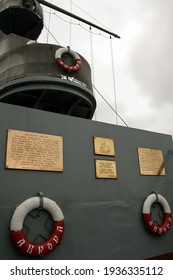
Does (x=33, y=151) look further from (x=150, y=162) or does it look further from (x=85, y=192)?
(x=150, y=162)

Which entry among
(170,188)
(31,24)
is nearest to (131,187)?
(170,188)

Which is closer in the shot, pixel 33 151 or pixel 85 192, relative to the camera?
pixel 33 151

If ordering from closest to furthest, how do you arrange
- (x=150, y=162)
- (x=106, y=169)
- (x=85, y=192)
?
(x=85, y=192), (x=106, y=169), (x=150, y=162)

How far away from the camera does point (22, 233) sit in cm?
368

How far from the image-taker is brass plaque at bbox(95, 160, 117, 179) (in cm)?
515

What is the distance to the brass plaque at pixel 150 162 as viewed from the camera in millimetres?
6066

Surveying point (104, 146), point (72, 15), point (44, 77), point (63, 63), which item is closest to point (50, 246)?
point (104, 146)

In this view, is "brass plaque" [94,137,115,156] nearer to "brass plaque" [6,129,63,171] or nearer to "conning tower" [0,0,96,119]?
"brass plaque" [6,129,63,171]

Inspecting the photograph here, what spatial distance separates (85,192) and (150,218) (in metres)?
1.93

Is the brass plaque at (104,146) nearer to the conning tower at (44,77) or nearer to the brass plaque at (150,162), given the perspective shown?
the brass plaque at (150,162)

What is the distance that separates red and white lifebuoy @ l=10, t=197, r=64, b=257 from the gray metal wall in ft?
0.58

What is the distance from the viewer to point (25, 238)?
146 inches

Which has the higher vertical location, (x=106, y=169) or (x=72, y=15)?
(x=72, y=15)

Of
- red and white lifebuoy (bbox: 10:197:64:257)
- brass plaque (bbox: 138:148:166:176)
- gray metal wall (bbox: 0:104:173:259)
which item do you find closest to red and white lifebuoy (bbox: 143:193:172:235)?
gray metal wall (bbox: 0:104:173:259)
